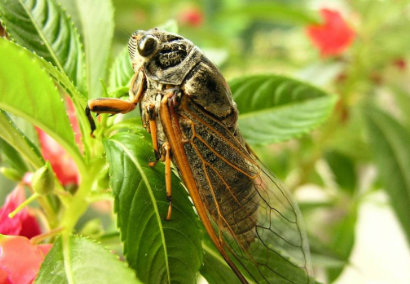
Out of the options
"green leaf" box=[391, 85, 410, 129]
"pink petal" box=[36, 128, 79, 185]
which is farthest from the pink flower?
"green leaf" box=[391, 85, 410, 129]

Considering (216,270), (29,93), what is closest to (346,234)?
(216,270)

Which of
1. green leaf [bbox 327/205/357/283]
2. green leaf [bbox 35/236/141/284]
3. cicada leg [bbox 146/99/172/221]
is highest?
cicada leg [bbox 146/99/172/221]

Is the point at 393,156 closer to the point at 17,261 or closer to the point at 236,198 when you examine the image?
the point at 236,198

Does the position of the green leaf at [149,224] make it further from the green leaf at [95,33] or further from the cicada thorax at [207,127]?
the green leaf at [95,33]

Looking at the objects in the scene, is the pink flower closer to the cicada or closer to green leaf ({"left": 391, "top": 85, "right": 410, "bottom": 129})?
the cicada

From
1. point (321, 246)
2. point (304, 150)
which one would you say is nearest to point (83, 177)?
point (321, 246)

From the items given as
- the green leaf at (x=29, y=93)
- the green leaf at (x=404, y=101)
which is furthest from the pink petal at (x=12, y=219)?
the green leaf at (x=404, y=101)
